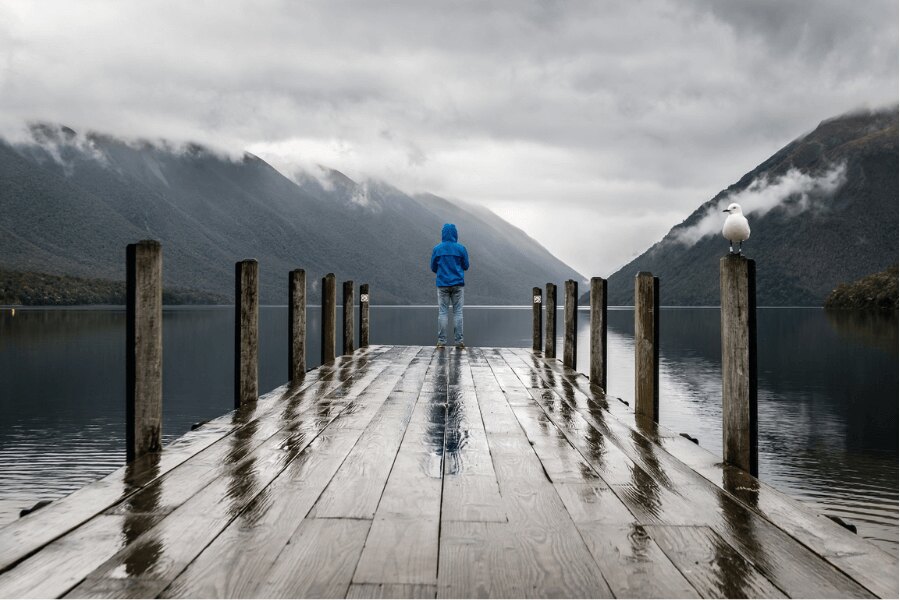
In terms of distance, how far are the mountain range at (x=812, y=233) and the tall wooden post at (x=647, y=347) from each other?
530 feet

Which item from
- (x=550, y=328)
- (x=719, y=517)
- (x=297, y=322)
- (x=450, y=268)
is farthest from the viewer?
(x=450, y=268)

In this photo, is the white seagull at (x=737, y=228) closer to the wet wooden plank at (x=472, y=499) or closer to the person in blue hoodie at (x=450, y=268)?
the person in blue hoodie at (x=450, y=268)

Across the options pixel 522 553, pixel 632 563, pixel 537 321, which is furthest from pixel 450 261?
pixel 632 563

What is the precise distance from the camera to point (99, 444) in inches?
472

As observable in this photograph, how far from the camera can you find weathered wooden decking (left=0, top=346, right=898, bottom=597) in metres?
2.46

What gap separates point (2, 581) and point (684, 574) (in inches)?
90.3

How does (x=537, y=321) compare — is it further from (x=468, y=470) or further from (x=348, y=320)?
(x=468, y=470)

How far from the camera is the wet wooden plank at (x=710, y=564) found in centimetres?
241

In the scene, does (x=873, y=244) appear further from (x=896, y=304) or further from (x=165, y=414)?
(x=165, y=414)

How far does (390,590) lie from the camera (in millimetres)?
2363

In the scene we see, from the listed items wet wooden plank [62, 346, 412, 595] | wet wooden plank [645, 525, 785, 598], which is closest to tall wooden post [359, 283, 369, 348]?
wet wooden plank [62, 346, 412, 595]

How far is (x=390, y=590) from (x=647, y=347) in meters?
4.58

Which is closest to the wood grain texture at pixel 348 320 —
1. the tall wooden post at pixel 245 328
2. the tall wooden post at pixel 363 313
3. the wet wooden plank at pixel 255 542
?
the tall wooden post at pixel 363 313

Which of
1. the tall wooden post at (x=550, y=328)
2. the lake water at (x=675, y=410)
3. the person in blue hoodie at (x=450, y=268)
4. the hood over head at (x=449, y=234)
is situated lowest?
the lake water at (x=675, y=410)
